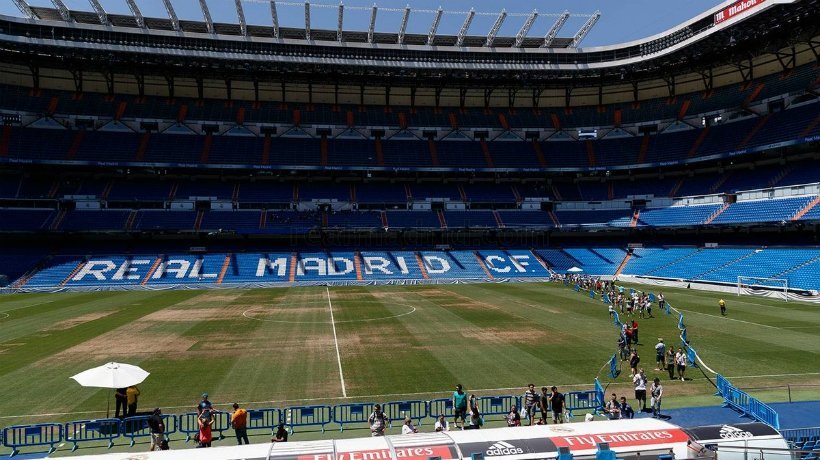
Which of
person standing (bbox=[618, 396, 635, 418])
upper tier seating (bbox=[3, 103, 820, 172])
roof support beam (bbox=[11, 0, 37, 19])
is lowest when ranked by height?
person standing (bbox=[618, 396, 635, 418])

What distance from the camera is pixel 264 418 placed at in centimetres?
1705

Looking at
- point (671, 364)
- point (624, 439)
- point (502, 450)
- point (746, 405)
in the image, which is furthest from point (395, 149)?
point (502, 450)

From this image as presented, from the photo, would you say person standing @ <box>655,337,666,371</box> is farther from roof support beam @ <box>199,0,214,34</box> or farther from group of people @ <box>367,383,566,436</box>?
roof support beam @ <box>199,0,214,34</box>

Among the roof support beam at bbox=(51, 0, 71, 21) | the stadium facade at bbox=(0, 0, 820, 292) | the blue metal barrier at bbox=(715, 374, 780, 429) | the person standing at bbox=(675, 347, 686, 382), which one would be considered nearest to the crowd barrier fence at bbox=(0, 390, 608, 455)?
the blue metal barrier at bbox=(715, 374, 780, 429)

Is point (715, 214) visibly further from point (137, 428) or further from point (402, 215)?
point (137, 428)

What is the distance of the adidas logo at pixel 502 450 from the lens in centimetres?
965

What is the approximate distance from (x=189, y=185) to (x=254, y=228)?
13.4m

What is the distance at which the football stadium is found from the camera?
70.8 feet

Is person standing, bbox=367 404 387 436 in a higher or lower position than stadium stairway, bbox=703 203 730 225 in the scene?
lower

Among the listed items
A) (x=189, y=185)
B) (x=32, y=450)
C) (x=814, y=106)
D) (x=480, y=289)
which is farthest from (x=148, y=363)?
(x=814, y=106)

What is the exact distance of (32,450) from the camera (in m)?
14.9

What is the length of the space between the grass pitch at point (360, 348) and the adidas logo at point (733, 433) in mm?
8560

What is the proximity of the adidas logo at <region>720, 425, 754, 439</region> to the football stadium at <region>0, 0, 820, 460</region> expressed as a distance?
595 centimetres

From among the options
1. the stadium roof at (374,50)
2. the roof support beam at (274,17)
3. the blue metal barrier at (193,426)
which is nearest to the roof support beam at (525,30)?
the stadium roof at (374,50)
